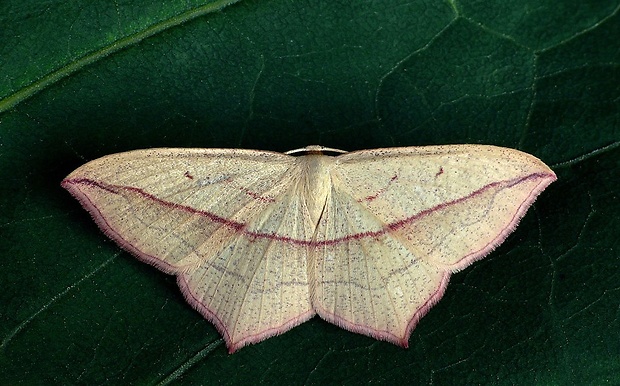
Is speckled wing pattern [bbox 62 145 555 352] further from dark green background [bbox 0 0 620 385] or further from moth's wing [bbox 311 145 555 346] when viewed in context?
dark green background [bbox 0 0 620 385]

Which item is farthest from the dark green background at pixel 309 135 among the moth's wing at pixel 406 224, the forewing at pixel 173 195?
the forewing at pixel 173 195

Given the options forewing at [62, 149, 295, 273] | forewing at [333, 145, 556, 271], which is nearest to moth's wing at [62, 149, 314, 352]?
forewing at [62, 149, 295, 273]

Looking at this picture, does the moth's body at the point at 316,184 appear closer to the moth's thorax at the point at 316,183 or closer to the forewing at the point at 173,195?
the moth's thorax at the point at 316,183

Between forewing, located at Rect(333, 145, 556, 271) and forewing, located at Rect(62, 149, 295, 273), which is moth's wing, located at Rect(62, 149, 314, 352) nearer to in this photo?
forewing, located at Rect(62, 149, 295, 273)

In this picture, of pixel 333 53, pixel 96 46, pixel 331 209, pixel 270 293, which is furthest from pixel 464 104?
pixel 96 46

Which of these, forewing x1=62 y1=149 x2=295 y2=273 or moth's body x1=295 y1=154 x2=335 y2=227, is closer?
forewing x1=62 y1=149 x2=295 y2=273

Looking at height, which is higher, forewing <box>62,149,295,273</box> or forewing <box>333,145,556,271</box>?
forewing <box>62,149,295,273</box>
